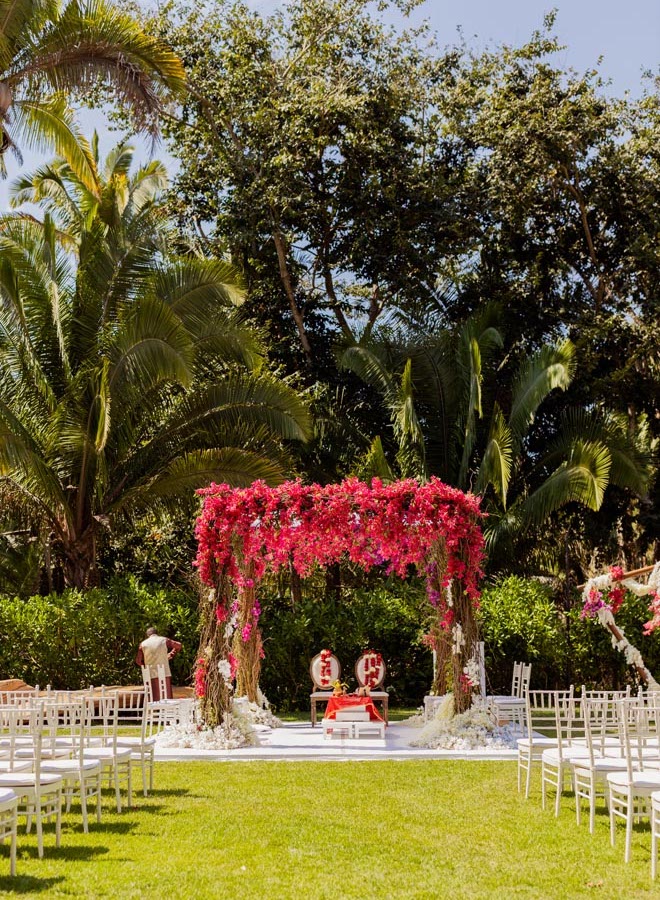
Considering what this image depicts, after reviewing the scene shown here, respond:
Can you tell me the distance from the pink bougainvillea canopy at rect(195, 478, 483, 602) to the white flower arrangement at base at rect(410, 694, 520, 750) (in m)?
1.51

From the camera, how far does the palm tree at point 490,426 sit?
1966 cm

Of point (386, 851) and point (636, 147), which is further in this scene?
point (636, 147)

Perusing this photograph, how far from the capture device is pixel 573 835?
773 cm

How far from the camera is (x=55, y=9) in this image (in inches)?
502

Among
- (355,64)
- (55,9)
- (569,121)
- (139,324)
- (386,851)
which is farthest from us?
(355,64)

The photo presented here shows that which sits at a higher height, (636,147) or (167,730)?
(636,147)

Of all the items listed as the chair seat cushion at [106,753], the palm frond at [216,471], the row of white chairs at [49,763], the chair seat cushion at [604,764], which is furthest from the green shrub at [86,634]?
the chair seat cushion at [604,764]

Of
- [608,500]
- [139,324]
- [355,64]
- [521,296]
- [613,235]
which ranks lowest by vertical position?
[608,500]

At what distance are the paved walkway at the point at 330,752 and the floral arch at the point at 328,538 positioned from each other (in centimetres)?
66

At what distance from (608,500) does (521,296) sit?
194 inches

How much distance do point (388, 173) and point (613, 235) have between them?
18.4ft

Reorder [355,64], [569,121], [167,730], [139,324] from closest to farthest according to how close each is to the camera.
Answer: [167,730]
[139,324]
[569,121]
[355,64]

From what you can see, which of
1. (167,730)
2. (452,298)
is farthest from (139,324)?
(452,298)

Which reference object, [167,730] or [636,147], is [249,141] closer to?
[636,147]
